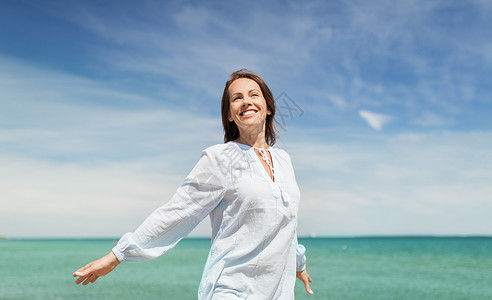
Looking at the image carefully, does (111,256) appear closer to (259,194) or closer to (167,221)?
(167,221)

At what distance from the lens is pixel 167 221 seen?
2137 millimetres

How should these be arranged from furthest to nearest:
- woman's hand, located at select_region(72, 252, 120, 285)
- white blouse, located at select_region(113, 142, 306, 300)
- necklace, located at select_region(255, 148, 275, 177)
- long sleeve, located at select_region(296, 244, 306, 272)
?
long sleeve, located at select_region(296, 244, 306, 272) < necklace, located at select_region(255, 148, 275, 177) < white blouse, located at select_region(113, 142, 306, 300) < woman's hand, located at select_region(72, 252, 120, 285)

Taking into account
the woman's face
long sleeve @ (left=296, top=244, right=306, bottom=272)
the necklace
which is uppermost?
the woman's face

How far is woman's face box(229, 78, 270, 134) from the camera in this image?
236 cm

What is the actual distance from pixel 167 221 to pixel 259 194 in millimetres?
428

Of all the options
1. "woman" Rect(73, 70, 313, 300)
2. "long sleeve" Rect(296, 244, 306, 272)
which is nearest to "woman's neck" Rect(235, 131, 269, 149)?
"woman" Rect(73, 70, 313, 300)

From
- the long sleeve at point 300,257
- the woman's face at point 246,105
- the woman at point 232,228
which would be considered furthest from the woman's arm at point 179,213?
the long sleeve at point 300,257

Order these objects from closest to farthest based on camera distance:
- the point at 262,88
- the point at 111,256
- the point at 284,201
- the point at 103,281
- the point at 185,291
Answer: the point at 111,256 → the point at 284,201 → the point at 262,88 → the point at 185,291 → the point at 103,281

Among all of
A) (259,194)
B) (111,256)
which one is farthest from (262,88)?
(111,256)

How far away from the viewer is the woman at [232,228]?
6.83 ft

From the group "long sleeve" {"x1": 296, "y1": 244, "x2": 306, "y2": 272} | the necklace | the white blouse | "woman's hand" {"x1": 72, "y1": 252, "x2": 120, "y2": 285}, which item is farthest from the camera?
"long sleeve" {"x1": 296, "y1": 244, "x2": 306, "y2": 272}

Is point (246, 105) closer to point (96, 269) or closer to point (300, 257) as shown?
point (300, 257)

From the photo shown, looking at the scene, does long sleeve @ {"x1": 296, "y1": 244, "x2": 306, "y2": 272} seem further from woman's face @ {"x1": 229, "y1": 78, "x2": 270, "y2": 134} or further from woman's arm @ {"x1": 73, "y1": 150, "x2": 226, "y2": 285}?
woman's face @ {"x1": 229, "y1": 78, "x2": 270, "y2": 134}

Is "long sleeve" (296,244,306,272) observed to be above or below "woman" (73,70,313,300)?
below
